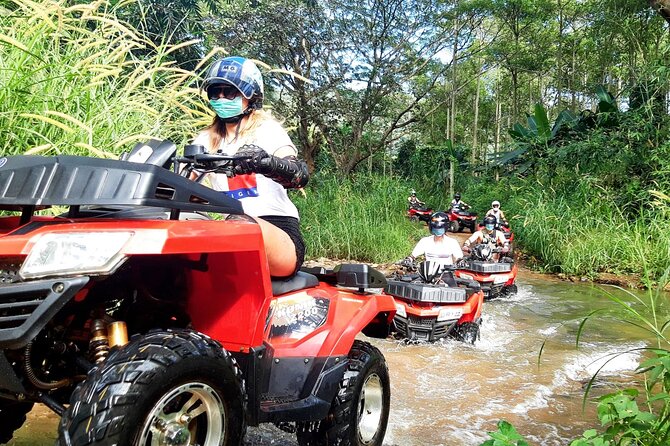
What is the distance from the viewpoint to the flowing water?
4090 millimetres

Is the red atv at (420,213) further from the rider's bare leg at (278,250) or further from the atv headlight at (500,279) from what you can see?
the rider's bare leg at (278,250)

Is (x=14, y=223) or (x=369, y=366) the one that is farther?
(x=369, y=366)

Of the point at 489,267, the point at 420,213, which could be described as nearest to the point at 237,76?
the point at 489,267

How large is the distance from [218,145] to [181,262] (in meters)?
0.92

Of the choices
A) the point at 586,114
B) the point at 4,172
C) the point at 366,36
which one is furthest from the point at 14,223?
the point at 586,114

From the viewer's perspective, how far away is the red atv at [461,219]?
65.7 ft

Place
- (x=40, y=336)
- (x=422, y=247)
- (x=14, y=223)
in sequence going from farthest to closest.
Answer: (x=422, y=247) → (x=14, y=223) → (x=40, y=336)

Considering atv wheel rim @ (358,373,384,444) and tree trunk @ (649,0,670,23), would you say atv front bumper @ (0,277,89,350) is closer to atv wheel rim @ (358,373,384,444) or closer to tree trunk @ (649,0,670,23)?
atv wheel rim @ (358,373,384,444)

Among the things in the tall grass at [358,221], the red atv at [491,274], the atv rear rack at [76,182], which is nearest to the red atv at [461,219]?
the tall grass at [358,221]

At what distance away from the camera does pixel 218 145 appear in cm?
276

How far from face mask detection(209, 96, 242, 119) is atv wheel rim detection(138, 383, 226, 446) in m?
1.38

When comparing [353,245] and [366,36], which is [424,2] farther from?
[353,245]

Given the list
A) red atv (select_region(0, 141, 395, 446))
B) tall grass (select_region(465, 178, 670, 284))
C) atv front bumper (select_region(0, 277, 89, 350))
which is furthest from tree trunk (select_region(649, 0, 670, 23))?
atv front bumper (select_region(0, 277, 89, 350))

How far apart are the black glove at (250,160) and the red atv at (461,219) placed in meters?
18.3
